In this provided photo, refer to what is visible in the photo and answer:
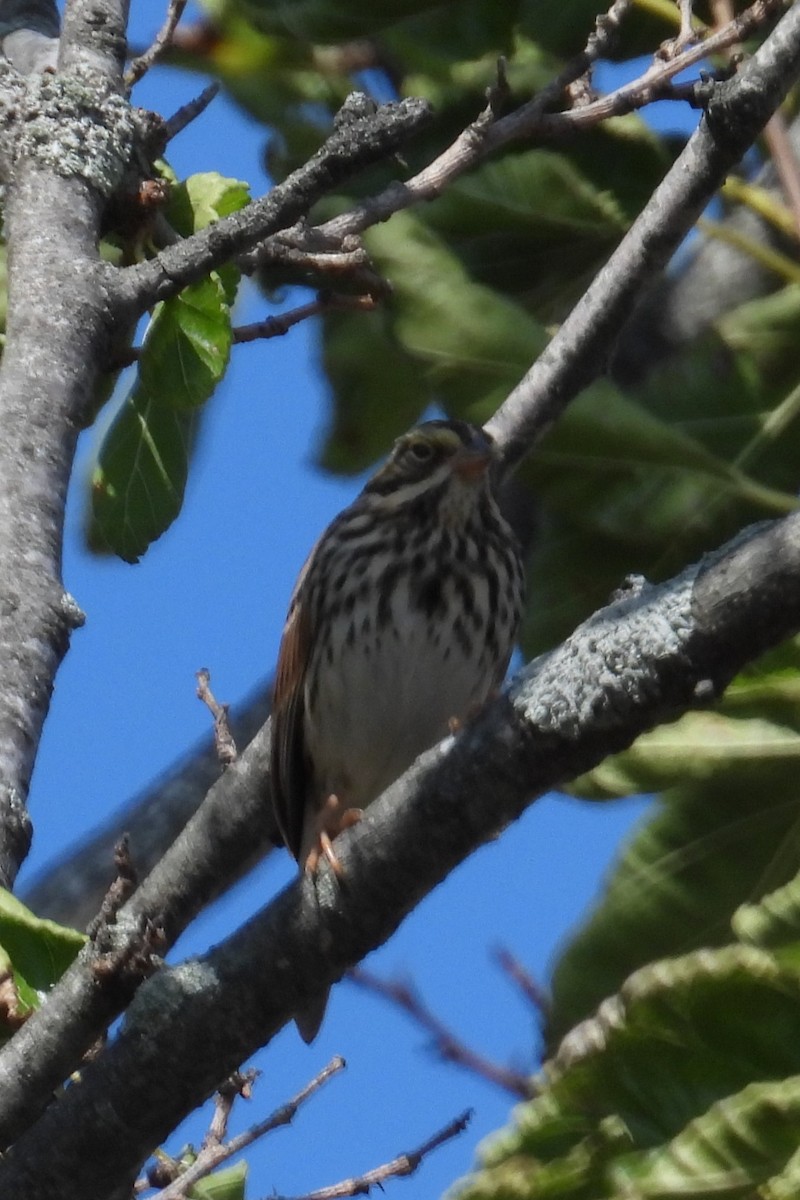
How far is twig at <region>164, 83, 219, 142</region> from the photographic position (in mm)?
3977

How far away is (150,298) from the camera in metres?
3.68

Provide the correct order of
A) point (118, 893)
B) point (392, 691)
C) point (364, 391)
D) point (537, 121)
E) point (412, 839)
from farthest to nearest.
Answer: point (364, 391), point (392, 691), point (537, 121), point (118, 893), point (412, 839)

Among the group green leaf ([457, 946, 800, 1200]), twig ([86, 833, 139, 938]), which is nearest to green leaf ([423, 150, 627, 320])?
green leaf ([457, 946, 800, 1200])

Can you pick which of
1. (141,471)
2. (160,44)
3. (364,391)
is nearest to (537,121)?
(160,44)

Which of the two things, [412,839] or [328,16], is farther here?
[328,16]

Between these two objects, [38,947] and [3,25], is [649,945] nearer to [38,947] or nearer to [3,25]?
[38,947]

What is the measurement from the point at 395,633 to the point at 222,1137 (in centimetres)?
159

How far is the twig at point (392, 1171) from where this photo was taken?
12.3 feet

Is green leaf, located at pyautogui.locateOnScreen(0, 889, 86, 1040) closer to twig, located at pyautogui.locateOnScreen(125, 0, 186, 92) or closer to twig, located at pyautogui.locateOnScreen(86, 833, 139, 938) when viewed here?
twig, located at pyautogui.locateOnScreen(86, 833, 139, 938)

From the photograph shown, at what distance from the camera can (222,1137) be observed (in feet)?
12.6

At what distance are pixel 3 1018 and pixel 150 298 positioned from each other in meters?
1.43

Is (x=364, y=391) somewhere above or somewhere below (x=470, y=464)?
above

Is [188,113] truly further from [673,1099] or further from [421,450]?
[673,1099]

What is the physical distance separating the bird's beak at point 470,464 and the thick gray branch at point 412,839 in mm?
2418
